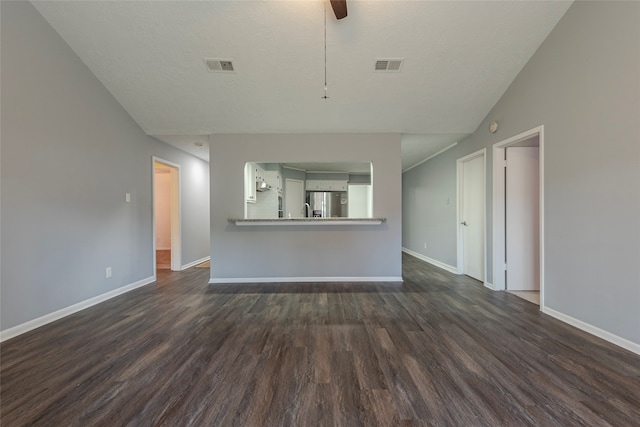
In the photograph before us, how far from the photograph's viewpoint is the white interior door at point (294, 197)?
6.36m

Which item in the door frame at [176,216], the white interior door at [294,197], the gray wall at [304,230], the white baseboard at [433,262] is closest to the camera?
the gray wall at [304,230]

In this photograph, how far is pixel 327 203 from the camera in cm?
681

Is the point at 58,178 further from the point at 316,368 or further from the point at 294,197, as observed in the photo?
the point at 294,197

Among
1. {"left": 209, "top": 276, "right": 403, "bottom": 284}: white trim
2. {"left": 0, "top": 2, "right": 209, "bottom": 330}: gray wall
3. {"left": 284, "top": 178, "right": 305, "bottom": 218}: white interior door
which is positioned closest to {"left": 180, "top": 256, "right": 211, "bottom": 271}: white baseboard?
{"left": 0, "top": 2, "right": 209, "bottom": 330}: gray wall

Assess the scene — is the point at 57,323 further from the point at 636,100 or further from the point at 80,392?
the point at 636,100

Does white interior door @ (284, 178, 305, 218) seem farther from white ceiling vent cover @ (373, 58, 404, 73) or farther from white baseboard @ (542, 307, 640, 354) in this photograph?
white baseboard @ (542, 307, 640, 354)

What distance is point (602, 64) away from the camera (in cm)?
217

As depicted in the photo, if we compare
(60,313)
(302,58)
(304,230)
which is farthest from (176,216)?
(302,58)

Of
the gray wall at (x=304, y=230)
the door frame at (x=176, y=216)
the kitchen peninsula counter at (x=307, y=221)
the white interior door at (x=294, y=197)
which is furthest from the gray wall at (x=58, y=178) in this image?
the white interior door at (x=294, y=197)

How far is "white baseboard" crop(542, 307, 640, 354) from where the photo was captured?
1.95 metres

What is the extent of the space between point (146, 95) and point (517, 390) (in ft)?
16.4

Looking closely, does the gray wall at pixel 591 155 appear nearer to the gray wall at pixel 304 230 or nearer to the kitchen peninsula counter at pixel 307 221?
the gray wall at pixel 304 230

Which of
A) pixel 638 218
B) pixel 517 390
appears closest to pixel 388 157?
pixel 638 218

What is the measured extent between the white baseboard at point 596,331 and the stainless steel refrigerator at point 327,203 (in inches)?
187
